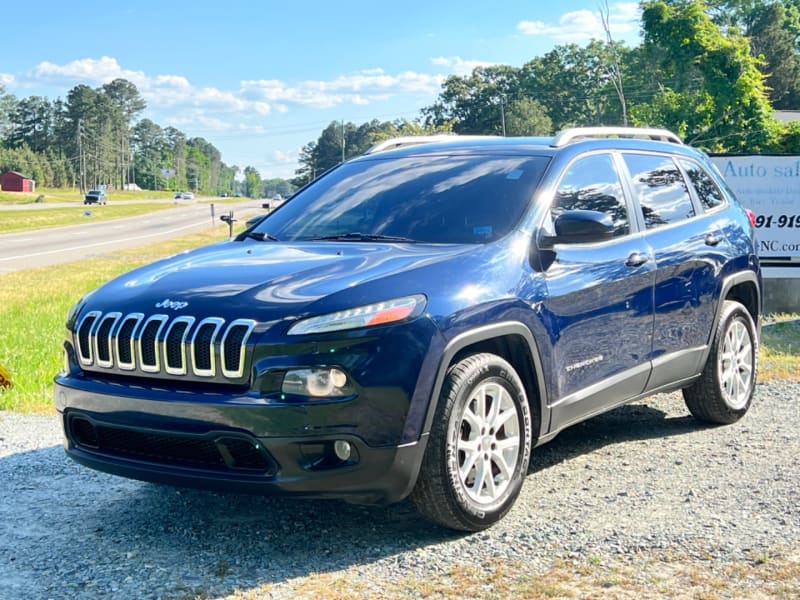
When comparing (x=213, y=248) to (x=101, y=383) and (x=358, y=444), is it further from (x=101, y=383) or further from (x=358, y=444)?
(x=358, y=444)

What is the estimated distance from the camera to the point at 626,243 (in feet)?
17.3

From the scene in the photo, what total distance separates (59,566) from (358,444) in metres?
1.40

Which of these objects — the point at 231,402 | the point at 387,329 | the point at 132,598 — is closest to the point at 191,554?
the point at 132,598

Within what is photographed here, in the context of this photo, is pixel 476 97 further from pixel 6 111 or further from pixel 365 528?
pixel 365 528

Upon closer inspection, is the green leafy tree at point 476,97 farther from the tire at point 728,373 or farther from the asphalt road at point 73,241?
the tire at point 728,373

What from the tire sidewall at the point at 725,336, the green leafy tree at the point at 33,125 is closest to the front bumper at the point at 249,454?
the tire sidewall at the point at 725,336

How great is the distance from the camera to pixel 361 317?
3.75 metres

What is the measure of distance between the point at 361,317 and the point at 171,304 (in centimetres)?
84

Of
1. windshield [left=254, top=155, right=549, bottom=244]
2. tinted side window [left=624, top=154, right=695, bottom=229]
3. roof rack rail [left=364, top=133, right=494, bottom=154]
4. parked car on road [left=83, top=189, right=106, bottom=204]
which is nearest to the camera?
windshield [left=254, top=155, right=549, bottom=244]

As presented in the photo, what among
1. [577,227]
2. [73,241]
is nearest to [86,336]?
[577,227]

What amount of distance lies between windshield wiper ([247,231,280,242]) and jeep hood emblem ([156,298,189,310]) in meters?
1.28

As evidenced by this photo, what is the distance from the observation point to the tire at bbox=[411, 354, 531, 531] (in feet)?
13.0

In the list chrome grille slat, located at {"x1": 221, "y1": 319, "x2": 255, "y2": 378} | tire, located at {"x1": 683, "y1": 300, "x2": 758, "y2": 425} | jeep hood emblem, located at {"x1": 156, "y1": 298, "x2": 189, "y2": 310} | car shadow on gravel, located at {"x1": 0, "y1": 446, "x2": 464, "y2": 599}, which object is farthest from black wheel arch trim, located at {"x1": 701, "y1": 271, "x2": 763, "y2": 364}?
jeep hood emblem, located at {"x1": 156, "y1": 298, "x2": 189, "y2": 310}

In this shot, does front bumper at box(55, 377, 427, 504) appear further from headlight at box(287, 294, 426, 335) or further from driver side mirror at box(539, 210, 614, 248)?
driver side mirror at box(539, 210, 614, 248)
